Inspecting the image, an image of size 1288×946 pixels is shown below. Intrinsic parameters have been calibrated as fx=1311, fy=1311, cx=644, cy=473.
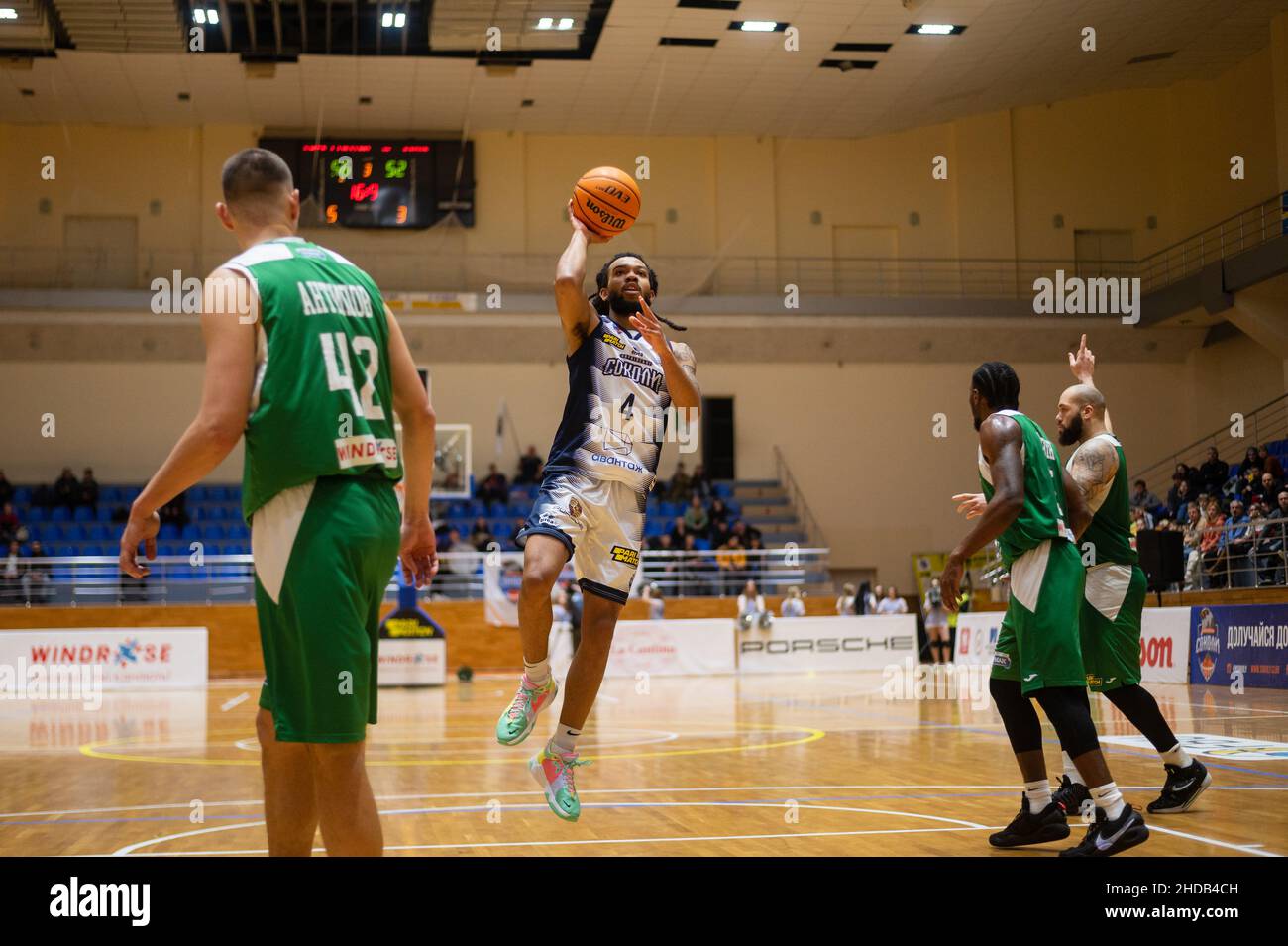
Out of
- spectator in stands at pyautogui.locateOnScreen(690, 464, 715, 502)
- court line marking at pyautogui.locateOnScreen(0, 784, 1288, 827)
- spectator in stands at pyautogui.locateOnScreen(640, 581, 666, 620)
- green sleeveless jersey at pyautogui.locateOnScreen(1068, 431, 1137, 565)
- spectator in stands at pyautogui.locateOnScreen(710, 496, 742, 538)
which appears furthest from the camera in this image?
spectator in stands at pyautogui.locateOnScreen(690, 464, 715, 502)

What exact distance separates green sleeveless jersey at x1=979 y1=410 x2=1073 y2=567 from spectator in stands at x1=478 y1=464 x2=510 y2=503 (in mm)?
23254

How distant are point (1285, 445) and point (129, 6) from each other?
2153 cm

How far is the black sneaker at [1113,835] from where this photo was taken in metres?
4.85

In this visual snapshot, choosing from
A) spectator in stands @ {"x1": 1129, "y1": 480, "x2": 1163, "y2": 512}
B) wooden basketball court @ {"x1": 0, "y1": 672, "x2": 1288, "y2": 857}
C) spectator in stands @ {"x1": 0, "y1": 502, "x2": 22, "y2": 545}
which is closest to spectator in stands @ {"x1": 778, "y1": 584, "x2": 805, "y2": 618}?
spectator in stands @ {"x1": 1129, "y1": 480, "x2": 1163, "y2": 512}

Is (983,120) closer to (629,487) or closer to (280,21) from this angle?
(280,21)

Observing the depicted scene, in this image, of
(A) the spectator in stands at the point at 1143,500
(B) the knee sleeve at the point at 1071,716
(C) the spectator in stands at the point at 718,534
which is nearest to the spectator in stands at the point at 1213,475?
(A) the spectator in stands at the point at 1143,500

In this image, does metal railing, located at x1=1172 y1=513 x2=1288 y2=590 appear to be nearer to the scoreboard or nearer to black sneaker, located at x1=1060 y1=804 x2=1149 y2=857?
black sneaker, located at x1=1060 y1=804 x2=1149 y2=857

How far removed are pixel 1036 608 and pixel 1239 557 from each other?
46.0 feet

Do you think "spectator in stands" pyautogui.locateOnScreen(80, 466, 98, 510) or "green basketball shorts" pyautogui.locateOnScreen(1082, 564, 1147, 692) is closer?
"green basketball shorts" pyautogui.locateOnScreen(1082, 564, 1147, 692)

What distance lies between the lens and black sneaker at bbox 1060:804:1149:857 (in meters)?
4.85

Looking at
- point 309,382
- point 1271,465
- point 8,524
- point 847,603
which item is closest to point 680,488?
point 847,603
